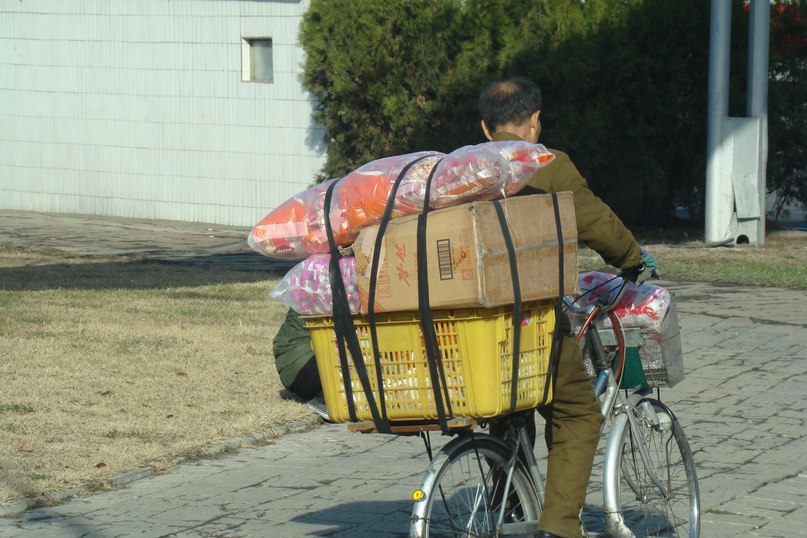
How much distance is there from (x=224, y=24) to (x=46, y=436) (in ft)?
45.7

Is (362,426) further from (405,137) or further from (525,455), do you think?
(405,137)

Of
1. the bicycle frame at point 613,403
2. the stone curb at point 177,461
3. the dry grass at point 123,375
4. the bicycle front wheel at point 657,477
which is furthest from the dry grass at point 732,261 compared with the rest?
the bicycle frame at point 613,403

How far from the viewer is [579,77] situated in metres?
16.6

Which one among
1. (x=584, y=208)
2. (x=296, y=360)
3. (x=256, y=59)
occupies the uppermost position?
(x=256, y=59)

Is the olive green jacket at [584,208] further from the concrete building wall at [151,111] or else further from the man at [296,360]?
the concrete building wall at [151,111]

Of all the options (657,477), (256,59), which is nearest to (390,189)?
(657,477)

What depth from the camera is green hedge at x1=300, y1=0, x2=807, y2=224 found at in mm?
16594

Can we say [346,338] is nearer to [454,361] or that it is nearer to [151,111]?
[454,361]

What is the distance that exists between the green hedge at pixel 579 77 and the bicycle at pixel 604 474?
38.2 ft

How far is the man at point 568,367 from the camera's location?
4461 mm

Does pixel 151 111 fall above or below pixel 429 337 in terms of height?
above

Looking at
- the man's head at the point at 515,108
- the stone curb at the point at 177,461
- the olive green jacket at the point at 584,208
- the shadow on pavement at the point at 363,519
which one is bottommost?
the shadow on pavement at the point at 363,519

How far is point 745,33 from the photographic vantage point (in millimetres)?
17094

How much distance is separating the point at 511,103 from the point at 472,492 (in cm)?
135
